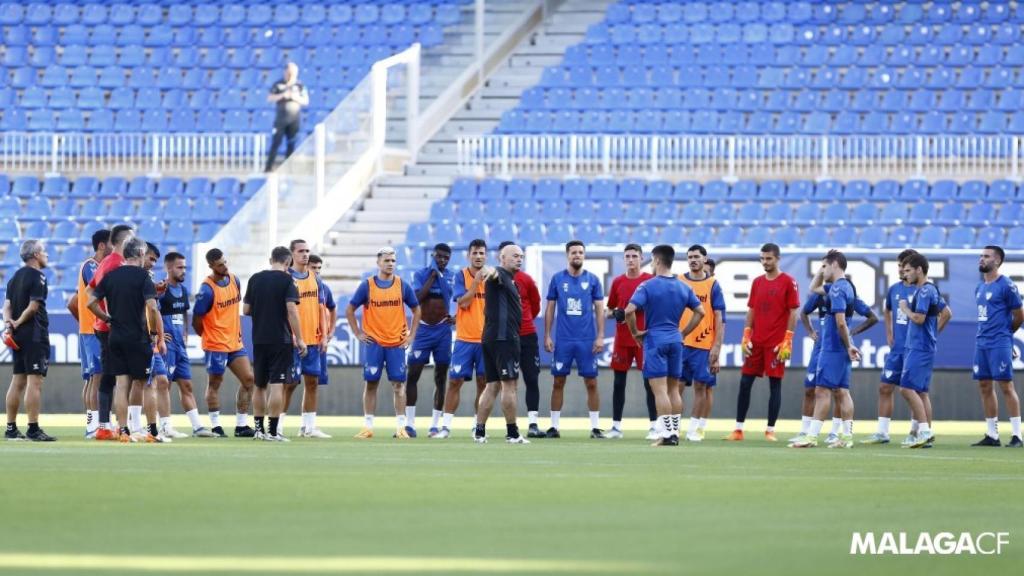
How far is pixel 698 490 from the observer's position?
1285 centimetres

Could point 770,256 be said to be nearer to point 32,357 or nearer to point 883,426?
point 883,426

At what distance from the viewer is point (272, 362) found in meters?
19.5

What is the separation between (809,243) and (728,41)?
26.9 ft

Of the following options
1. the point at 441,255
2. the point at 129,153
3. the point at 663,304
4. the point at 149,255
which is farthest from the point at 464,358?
the point at 129,153

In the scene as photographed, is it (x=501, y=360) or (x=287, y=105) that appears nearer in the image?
(x=501, y=360)

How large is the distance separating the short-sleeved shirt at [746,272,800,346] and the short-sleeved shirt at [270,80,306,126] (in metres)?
15.3

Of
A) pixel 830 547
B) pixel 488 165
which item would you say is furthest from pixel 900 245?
pixel 830 547

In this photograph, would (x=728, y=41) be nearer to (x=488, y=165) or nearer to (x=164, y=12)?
(x=488, y=165)

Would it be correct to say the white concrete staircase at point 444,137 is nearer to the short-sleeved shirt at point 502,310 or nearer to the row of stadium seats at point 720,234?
the row of stadium seats at point 720,234

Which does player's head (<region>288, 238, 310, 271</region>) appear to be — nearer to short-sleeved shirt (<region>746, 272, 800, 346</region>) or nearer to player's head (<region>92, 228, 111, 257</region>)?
player's head (<region>92, 228, 111, 257</region>)

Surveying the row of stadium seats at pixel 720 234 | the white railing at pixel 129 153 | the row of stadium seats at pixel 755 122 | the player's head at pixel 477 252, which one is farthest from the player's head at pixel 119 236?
the row of stadium seats at pixel 755 122

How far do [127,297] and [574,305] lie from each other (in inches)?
224

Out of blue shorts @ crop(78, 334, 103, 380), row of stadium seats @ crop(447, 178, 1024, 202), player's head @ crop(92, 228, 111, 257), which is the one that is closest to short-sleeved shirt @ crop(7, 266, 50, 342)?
player's head @ crop(92, 228, 111, 257)

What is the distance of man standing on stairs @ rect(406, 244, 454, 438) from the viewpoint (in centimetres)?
2133
